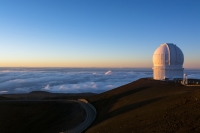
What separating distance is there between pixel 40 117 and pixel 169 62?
2178cm

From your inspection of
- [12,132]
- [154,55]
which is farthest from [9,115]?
[154,55]

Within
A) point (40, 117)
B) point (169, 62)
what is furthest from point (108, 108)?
point (169, 62)

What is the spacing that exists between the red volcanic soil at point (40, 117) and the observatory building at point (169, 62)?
15.2 m

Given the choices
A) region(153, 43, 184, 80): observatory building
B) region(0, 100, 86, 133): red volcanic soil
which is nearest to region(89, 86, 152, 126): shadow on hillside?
region(0, 100, 86, 133): red volcanic soil

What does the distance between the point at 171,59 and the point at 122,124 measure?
23563 mm

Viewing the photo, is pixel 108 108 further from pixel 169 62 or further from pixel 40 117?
pixel 169 62

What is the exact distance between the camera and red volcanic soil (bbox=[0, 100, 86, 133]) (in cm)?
2355

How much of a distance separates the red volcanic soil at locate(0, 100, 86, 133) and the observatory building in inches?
598

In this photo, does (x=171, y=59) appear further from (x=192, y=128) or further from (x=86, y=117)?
(x=192, y=128)

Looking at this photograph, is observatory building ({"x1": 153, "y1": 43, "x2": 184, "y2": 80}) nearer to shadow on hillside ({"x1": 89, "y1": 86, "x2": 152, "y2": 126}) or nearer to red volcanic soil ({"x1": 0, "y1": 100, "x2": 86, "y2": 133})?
shadow on hillside ({"x1": 89, "y1": 86, "x2": 152, "y2": 126})

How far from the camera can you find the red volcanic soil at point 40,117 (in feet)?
77.3

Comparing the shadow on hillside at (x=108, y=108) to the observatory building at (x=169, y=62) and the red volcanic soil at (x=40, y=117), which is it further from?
the observatory building at (x=169, y=62)

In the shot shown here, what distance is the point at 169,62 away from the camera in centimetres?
3603

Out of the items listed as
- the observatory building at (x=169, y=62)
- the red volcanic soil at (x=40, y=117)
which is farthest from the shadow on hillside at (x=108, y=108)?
the observatory building at (x=169, y=62)
